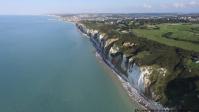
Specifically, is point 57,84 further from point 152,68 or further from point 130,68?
point 152,68

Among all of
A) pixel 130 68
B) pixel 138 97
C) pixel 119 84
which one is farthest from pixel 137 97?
pixel 130 68

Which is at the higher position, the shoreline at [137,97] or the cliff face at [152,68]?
the cliff face at [152,68]

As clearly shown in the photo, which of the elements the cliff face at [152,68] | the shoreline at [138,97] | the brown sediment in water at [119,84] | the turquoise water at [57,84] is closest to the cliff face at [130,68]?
the cliff face at [152,68]

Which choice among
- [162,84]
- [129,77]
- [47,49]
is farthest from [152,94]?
[47,49]

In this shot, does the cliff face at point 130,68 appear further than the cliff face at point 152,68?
Yes

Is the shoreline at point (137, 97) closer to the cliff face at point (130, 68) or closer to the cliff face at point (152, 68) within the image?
the cliff face at point (152, 68)

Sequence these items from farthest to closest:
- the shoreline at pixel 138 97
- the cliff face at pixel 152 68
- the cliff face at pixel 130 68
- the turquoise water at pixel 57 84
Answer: the cliff face at pixel 130 68
the turquoise water at pixel 57 84
the cliff face at pixel 152 68
the shoreline at pixel 138 97

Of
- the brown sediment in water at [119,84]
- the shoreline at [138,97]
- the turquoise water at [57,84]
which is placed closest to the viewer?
the shoreline at [138,97]

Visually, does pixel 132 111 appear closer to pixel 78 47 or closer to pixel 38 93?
pixel 38 93

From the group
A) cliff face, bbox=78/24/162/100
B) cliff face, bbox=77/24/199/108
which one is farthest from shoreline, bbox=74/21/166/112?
cliff face, bbox=78/24/162/100
